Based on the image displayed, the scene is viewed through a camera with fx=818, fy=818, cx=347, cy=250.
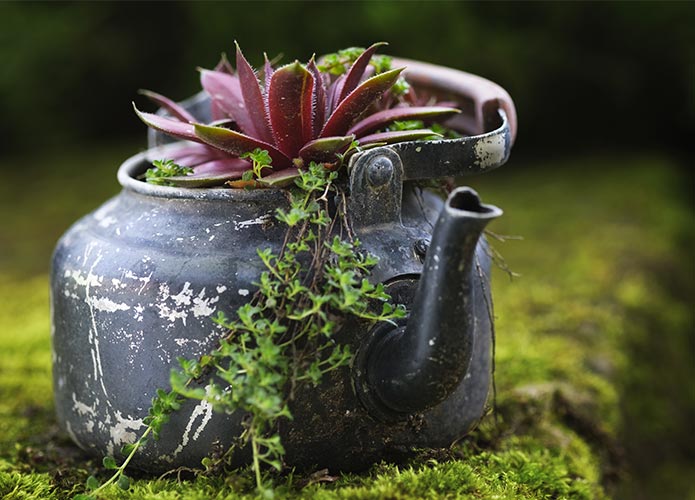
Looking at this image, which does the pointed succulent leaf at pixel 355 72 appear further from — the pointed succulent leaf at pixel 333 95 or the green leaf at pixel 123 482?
the green leaf at pixel 123 482

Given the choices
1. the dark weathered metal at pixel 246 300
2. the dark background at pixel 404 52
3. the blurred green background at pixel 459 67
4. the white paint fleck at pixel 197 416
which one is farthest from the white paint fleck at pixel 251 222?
the dark background at pixel 404 52

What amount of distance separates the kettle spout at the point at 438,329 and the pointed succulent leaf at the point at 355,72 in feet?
1.15

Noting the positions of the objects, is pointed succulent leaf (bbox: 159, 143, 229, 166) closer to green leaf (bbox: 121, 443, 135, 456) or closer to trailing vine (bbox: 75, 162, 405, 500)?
trailing vine (bbox: 75, 162, 405, 500)

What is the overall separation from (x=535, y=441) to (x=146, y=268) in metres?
1.05

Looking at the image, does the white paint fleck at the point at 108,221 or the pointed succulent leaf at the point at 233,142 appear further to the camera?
the white paint fleck at the point at 108,221

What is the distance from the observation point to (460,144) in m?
1.54

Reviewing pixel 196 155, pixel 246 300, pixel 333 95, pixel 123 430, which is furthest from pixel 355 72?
pixel 123 430

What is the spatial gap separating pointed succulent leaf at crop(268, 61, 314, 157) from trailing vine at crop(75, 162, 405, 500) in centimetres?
9

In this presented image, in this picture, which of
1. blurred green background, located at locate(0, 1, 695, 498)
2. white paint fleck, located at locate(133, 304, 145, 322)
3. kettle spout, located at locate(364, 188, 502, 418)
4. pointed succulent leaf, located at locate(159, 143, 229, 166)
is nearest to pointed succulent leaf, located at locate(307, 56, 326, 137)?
pointed succulent leaf, located at locate(159, 143, 229, 166)

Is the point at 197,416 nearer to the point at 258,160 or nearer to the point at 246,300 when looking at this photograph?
the point at 246,300

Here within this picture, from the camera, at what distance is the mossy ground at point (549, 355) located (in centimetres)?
163

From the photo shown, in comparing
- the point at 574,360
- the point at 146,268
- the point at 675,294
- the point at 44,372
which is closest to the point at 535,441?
the point at 574,360

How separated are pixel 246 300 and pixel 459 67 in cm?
345

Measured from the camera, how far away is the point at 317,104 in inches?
61.6
